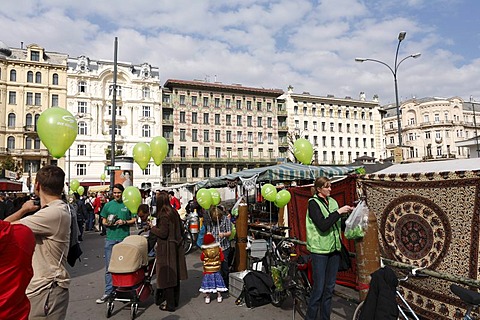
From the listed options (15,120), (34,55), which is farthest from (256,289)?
(34,55)

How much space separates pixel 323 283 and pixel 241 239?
298 cm

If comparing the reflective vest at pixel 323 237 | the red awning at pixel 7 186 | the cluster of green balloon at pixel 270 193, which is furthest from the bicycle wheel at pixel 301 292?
the red awning at pixel 7 186

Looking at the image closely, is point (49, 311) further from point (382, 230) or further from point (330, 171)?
point (330, 171)

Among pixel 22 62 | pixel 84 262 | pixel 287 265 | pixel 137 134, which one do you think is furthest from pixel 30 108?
pixel 287 265

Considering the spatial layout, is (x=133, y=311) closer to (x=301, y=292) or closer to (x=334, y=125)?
(x=301, y=292)

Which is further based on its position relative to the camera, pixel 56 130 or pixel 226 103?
pixel 226 103

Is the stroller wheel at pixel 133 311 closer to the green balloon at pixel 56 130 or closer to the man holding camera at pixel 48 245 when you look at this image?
the man holding camera at pixel 48 245

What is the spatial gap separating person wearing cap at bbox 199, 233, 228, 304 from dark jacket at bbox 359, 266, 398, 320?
3105 millimetres

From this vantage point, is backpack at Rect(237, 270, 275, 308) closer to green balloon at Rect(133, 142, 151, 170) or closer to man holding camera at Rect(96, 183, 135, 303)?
man holding camera at Rect(96, 183, 135, 303)

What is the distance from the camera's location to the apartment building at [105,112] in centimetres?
4134

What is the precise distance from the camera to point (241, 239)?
682 cm

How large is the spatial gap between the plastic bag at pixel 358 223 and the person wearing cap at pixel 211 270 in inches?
108

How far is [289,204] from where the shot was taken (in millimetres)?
8641

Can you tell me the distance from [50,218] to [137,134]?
44.0 metres
